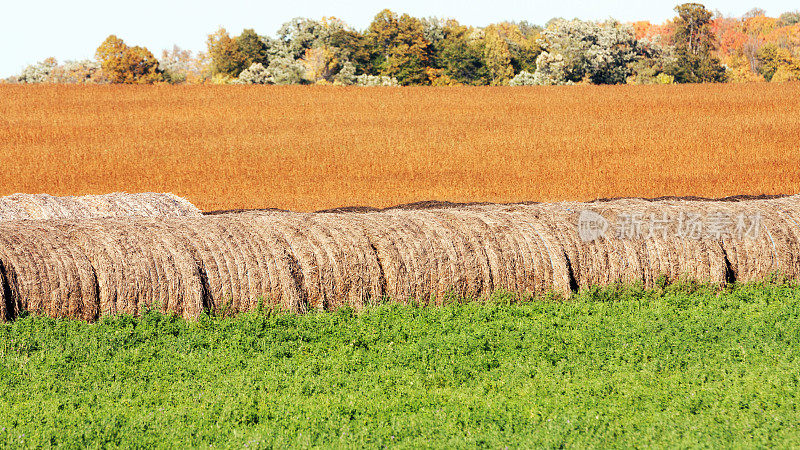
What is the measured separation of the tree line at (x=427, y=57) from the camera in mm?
42625

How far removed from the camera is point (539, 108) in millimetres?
31812

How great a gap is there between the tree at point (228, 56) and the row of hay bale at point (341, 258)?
1393 inches

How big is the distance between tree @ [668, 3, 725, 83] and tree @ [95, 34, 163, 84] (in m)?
29.6

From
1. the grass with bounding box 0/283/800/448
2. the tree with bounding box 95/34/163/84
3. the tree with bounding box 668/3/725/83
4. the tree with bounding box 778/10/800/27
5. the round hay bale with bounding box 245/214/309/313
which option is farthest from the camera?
the tree with bounding box 778/10/800/27

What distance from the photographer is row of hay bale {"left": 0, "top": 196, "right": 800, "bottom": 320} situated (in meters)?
9.59

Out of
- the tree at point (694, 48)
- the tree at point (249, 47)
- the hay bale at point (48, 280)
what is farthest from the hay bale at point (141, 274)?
the tree at point (694, 48)

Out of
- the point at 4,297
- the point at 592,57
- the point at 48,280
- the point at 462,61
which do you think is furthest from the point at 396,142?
the point at 4,297

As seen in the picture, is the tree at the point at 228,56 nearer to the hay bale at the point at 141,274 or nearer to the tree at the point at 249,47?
the tree at the point at 249,47

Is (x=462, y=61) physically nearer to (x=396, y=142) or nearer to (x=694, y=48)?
(x=694, y=48)

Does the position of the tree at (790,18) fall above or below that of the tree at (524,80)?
above

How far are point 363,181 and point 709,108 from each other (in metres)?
15.4

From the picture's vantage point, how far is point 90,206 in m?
14.4

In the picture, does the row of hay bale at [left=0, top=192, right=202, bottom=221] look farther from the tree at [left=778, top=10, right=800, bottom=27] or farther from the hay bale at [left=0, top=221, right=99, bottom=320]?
the tree at [left=778, top=10, right=800, bottom=27]

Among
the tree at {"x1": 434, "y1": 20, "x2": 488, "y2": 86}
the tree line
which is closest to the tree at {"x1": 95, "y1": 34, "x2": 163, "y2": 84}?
the tree line
